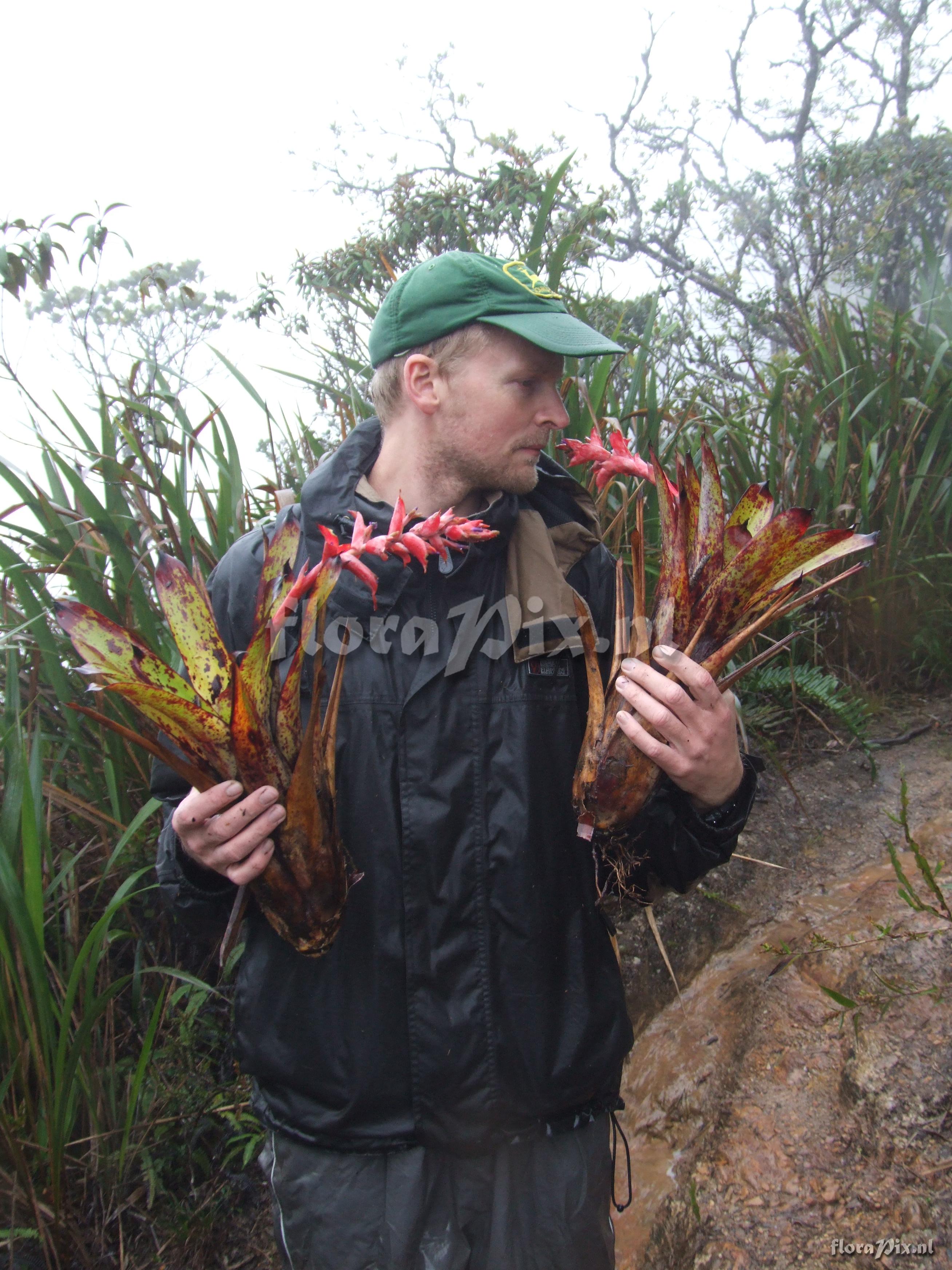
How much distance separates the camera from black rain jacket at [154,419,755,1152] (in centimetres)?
142

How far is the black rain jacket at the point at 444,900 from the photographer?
1423 millimetres

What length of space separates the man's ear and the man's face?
26 millimetres

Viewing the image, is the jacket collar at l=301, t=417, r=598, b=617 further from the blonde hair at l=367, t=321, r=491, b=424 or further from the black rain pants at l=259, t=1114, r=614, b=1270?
the black rain pants at l=259, t=1114, r=614, b=1270

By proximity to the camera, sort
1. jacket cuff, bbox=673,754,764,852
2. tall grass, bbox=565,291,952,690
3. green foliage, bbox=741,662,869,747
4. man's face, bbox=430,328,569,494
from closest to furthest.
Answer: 1. jacket cuff, bbox=673,754,764,852
2. man's face, bbox=430,328,569,494
3. green foliage, bbox=741,662,869,747
4. tall grass, bbox=565,291,952,690

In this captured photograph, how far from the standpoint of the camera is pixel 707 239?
12578 millimetres

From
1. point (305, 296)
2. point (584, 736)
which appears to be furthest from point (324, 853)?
point (305, 296)

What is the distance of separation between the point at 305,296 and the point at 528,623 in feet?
26.6

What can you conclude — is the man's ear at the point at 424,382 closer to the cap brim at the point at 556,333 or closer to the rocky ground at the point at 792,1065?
the cap brim at the point at 556,333

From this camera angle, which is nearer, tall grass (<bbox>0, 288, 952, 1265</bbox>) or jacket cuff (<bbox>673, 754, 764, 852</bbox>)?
jacket cuff (<bbox>673, 754, 764, 852</bbox>)

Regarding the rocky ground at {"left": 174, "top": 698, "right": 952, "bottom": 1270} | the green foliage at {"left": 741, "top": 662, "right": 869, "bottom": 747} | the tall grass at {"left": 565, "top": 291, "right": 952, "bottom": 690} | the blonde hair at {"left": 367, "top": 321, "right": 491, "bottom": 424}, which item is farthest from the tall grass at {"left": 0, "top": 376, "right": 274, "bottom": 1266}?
the green foliage at {"left": 741, "top": 662, "right": 869, "bottom": 747}

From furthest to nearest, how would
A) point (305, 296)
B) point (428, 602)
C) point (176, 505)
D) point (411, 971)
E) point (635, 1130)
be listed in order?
point (305, 296) → point (176, 505) → point (635, 1130) → point (428, 602) → point (411, 971)

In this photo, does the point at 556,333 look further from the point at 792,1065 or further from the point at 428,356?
the point at 792,1065

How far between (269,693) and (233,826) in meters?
0.20

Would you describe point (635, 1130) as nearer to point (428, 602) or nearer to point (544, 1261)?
point (544, 1261)
